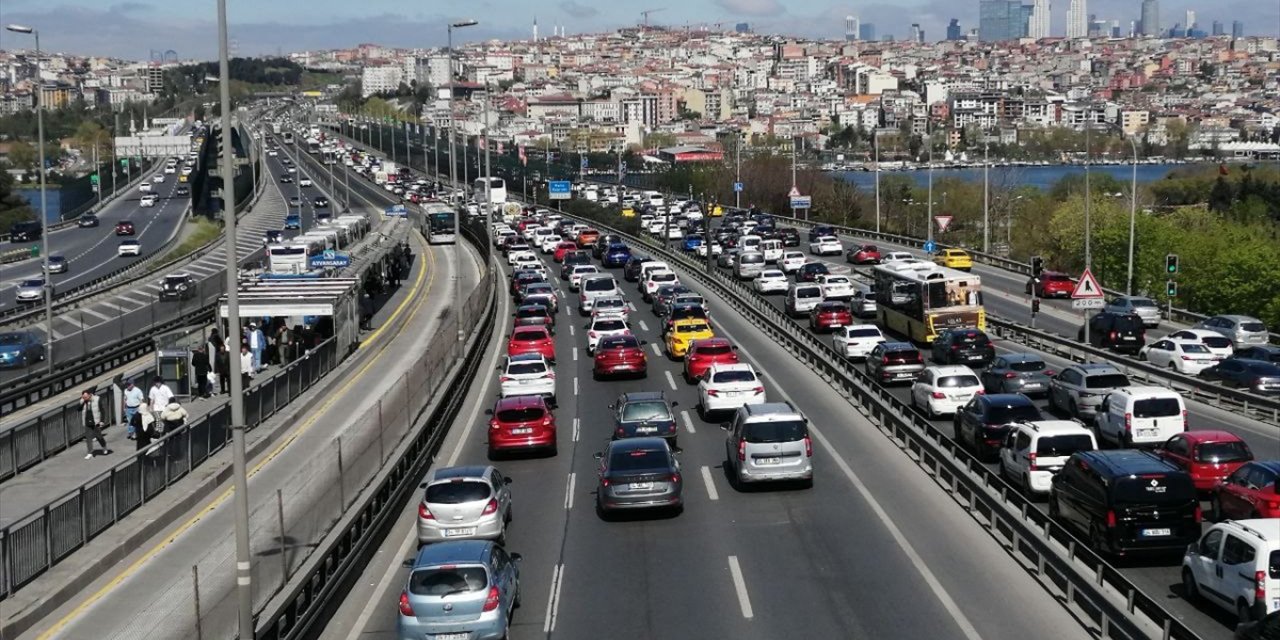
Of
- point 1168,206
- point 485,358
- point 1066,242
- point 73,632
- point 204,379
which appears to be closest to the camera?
point 73,632

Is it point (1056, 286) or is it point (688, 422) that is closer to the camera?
point (688, 422)

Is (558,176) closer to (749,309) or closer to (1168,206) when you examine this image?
(1168,206)

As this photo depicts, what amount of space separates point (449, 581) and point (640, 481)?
21.9ft

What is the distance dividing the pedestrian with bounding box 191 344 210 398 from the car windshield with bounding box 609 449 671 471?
1744cm

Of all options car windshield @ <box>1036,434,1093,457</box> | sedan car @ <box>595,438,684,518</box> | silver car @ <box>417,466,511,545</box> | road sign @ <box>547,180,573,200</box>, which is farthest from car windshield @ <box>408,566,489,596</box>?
road sign @ <box>547,180,573,200</box>

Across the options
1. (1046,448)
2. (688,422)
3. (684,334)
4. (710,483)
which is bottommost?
(688,422)

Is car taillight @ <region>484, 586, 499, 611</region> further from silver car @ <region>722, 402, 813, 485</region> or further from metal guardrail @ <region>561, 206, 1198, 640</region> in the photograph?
silver car @ <region>722, 402, 813, 485</region>

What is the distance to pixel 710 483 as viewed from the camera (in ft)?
81.3

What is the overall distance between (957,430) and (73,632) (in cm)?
1728

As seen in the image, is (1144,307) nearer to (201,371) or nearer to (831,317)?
(831,317)

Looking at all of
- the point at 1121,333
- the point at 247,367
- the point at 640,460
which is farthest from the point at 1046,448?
the point at 247,367

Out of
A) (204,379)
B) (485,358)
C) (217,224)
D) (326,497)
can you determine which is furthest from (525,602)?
(217,224)

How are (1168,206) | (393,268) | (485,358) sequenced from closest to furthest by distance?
1. (485,358)
2. (393,268)
3. (1168,206)

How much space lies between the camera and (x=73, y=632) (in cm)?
1741
